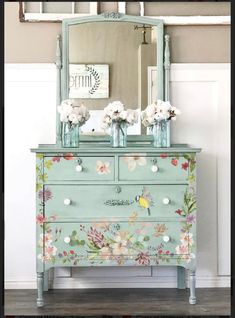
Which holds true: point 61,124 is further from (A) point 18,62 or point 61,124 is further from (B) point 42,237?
(B) point 42,237

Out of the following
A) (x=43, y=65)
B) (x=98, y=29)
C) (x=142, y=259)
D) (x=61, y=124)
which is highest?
(x=98, y=29)

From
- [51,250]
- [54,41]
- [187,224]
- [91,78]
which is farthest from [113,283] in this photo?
[54,41]

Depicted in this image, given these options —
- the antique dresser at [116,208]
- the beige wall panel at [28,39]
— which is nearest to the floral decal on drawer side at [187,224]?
the antique dresser at [116,208]

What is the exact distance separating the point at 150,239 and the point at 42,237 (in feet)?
2.25

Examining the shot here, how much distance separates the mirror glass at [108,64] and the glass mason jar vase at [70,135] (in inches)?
9.0

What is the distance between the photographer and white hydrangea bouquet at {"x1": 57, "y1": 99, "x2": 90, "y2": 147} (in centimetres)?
388

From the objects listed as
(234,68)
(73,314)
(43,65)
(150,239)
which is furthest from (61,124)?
(234,68)

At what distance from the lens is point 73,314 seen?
3.63m

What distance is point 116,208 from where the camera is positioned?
3.76 meters

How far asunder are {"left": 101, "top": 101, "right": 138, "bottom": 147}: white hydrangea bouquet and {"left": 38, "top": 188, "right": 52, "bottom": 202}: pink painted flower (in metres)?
0.55

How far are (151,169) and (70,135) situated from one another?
61cm

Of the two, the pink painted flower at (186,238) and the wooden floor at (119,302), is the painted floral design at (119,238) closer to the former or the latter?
the pink painted flower at (186,238)

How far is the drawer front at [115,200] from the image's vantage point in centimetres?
374

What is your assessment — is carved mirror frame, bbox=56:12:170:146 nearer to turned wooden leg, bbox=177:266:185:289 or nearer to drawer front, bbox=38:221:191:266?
drawer front, bbox=38:221:191:266
